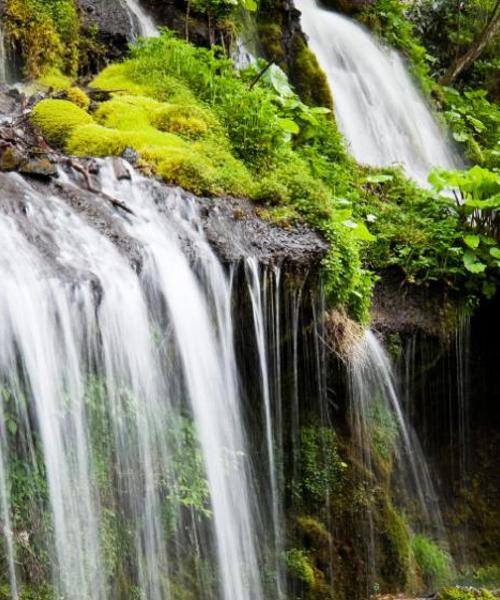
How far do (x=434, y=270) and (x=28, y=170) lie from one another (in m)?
4.27

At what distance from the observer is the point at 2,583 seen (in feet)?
12.9

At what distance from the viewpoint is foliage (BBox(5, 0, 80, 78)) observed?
27.6ft

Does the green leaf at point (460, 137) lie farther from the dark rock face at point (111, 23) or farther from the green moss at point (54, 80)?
the green moss at point (54, 80)

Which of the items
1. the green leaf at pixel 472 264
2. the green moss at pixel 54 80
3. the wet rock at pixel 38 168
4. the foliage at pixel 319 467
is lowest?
the foliage at pixel 319 467

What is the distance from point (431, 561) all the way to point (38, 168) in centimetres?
500

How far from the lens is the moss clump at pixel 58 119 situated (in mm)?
6445

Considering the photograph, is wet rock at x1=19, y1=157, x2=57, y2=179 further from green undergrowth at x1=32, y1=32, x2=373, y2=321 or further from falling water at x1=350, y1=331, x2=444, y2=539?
falling water at x1=350, y1=331, x2=444, y2=539

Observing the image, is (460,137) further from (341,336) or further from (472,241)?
(341,336)

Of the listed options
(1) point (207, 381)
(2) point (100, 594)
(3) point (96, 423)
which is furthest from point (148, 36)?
(2) point (100, 594)

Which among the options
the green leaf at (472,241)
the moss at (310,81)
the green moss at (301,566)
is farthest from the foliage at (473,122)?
the green moss at (301,566)

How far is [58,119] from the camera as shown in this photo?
656 centimetres

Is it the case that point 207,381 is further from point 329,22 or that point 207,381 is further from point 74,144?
point 329,22

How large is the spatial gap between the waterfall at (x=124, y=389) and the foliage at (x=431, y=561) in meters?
2.09

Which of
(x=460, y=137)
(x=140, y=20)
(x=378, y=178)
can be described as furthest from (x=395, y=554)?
(x=460, y=137)
